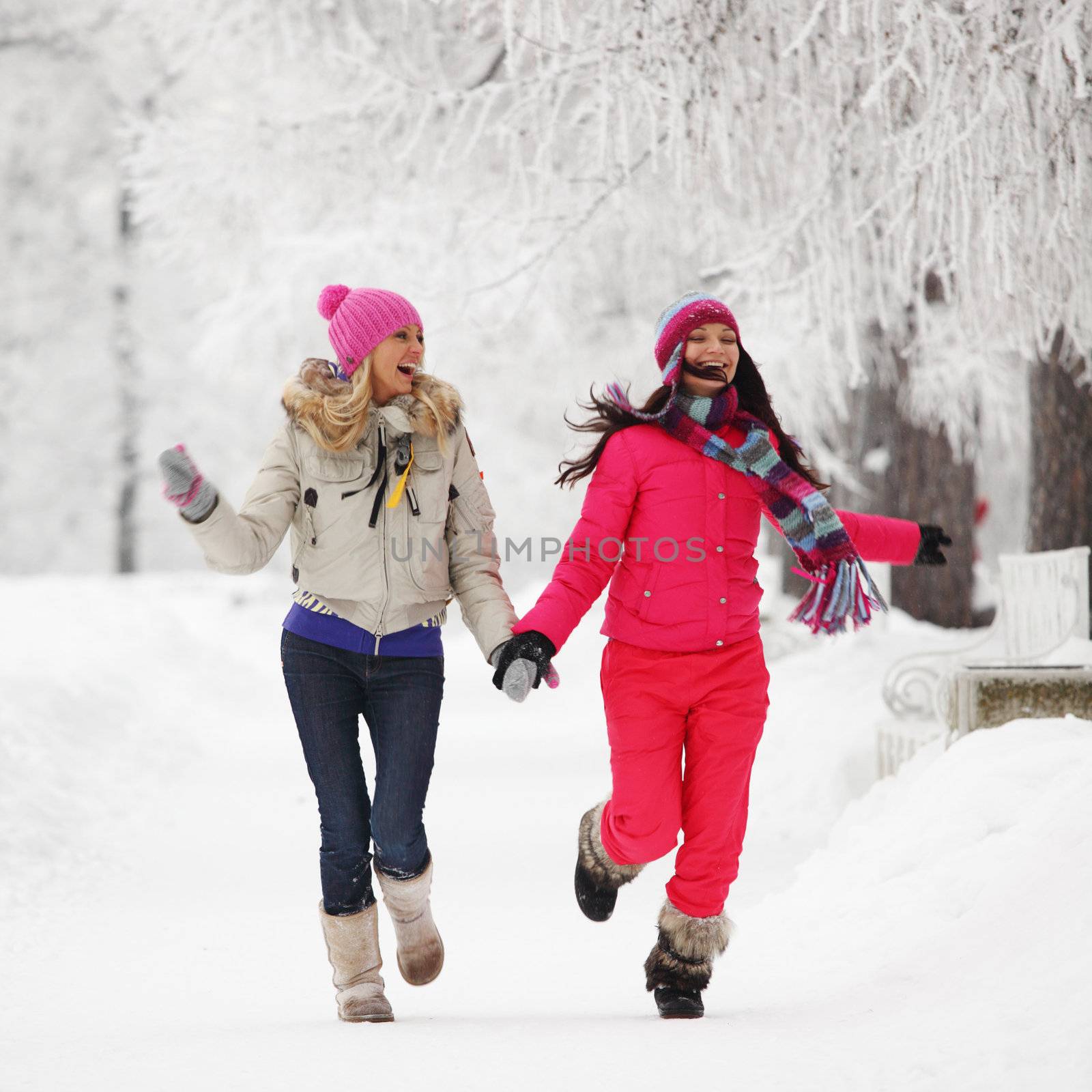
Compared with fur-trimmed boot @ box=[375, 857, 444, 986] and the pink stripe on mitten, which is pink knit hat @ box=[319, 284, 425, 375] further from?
fur-trimmed boot @ box=[375, 857, 444, 986]

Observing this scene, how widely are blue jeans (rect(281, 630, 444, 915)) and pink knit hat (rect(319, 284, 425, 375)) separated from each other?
78cm

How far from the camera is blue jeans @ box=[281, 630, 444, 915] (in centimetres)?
348

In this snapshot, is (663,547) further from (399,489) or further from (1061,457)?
(1061,457)

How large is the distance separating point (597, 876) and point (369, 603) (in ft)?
3.40

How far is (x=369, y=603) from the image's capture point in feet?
11.4

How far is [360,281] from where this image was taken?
903 centimetres

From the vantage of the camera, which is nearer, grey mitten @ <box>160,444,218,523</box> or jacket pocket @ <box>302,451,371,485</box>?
grey mitten @ <box>160,444,218,523</box>

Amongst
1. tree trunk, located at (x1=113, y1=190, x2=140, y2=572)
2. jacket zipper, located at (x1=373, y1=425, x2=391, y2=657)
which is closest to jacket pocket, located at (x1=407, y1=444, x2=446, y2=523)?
jacket zipper, located at (x1=373, y1=425, x2=391, y2=657)

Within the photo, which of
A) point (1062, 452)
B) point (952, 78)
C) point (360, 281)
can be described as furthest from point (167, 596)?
point (952, 78)

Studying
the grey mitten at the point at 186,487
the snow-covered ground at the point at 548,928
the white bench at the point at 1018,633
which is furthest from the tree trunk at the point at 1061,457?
the grey mitten at the point at 186,487

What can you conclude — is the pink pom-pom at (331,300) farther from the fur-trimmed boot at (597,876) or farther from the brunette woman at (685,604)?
the fur-trimmed boot at (597,876)

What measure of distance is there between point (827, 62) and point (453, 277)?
3.40 metres

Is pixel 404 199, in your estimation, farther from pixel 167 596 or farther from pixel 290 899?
pixel 167 596

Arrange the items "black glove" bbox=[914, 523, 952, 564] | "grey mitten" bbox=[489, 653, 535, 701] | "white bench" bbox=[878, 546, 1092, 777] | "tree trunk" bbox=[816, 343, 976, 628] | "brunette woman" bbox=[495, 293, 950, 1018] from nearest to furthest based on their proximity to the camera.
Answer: "grey mitten" bbox=[489, 653, 535, 701], "brunette woman" bbox=[495, 293, 950, 1018], "black glove" bbox=[914, 523, 952, 564], "white bench" bbox=[878, 546, 1092, 777], "tree trunk" bbox=[816, 343, 976, 628]
